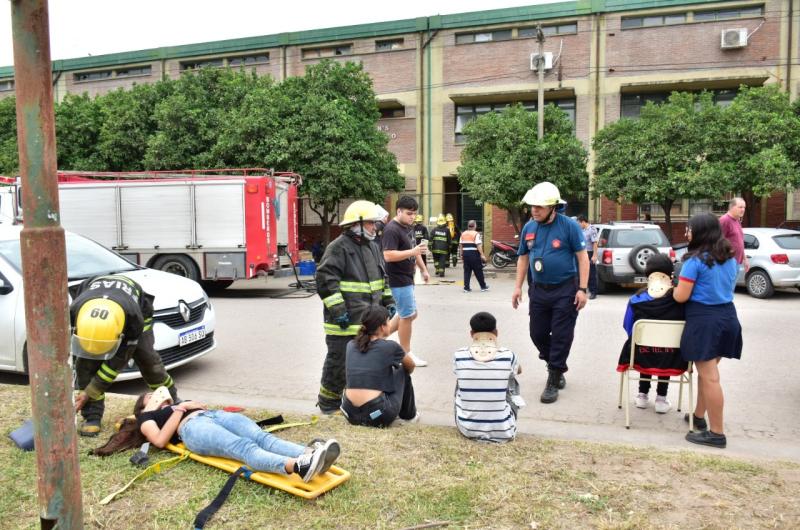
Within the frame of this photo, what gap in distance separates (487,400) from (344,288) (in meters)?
1.57

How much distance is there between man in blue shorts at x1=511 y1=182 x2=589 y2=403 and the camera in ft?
18.7

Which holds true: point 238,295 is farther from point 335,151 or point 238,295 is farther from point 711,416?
point 711,416

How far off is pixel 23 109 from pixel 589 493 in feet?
10.3

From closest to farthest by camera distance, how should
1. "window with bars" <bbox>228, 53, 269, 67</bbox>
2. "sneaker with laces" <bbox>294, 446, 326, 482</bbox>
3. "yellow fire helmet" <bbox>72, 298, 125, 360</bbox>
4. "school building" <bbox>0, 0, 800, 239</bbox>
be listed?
"sneaker with laces" <bbox>294, 446, 326, 482</bbox>
"yellow fire helmet" <bbox>72, 298, 125, 360</bbox>
"school building" <bbox>0, 0, 800, 239</bbox>
"window with bars" <bbox>228, 53, 269, 67</bbox>

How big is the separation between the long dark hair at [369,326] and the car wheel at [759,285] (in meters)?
10.5

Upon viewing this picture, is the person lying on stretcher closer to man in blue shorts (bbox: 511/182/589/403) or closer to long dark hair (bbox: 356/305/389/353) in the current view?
long dark hair (bbox: 356/305/389/353)

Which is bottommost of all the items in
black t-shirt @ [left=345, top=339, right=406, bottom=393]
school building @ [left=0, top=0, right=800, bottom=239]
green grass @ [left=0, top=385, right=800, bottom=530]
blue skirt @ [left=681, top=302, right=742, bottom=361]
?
green grass @ [left=0, top=385, right=800, bottom=530]

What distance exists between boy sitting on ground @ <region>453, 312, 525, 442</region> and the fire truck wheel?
419 inches

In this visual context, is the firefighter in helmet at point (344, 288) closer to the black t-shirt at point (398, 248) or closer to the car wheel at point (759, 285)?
the black t-shirt at point (398, 248)

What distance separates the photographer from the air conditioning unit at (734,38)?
885 inches

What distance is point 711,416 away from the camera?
453 cm

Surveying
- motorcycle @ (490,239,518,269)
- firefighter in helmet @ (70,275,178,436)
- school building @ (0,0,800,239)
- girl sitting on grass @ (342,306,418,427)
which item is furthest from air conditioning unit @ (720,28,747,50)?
firefighter in helmet @ (70,275,178,436)

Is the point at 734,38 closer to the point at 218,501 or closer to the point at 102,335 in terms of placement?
the point at 102,335

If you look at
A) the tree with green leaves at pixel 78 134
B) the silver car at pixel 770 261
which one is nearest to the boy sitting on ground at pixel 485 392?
the silver car at pixel 770 261
